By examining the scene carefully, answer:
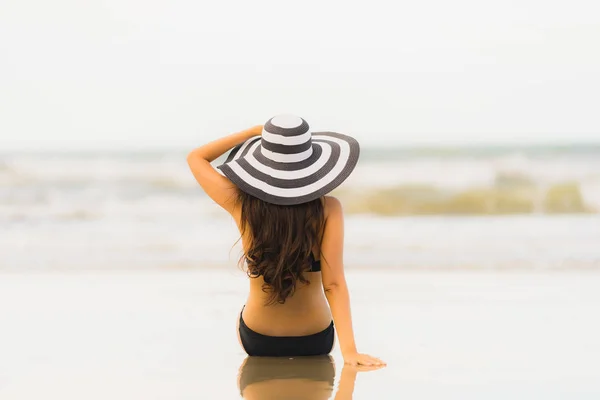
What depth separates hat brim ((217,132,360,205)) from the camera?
270cm

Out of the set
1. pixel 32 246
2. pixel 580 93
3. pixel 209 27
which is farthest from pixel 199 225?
pixel 580 93

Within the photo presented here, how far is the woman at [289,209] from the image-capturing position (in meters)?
2.74

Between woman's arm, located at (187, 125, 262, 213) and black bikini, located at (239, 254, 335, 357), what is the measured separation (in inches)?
20.6

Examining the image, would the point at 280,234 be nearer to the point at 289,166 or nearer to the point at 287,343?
Answer: the point at 289,166

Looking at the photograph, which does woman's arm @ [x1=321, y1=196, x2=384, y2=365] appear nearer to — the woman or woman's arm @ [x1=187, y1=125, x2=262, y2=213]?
the woman

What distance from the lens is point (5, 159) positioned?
523 inches

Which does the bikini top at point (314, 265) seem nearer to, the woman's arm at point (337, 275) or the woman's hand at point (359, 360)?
the woman's arm at point (337, 275)

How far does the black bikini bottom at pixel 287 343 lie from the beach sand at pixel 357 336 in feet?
0.33

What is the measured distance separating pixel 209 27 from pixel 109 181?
275 inches

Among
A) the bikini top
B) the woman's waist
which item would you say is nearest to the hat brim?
the bikini top

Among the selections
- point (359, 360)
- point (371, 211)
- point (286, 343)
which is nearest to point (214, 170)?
point (286, 343)

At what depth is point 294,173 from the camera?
2752 mm

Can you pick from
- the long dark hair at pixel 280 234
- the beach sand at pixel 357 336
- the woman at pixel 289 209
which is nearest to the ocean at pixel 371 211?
the beach sand at pixel 357 336

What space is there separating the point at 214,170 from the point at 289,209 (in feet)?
1.14
